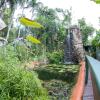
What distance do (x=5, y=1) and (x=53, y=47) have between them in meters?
6.10

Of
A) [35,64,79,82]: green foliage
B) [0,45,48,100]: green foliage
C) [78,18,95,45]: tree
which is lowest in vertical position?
[35,64,79,82]: green foliage

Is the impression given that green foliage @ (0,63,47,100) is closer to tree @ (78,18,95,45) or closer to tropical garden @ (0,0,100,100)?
tropical garden @ (0,0,100,100)

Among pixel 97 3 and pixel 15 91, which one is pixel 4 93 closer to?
pixel 15 91

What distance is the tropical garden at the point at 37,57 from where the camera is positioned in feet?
11.9

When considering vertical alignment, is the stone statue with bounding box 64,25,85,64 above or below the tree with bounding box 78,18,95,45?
below

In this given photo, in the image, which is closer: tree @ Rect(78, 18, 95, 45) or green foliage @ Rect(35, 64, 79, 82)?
green foliage @ Rect(35, 64, 79, 82)

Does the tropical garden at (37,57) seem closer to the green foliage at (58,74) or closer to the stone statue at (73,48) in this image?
the green foliage at (58,74)

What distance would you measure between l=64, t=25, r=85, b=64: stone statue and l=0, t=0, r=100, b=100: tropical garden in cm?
63

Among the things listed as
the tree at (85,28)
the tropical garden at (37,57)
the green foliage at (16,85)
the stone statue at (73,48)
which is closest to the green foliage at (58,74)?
the tropical garden at (37,57)

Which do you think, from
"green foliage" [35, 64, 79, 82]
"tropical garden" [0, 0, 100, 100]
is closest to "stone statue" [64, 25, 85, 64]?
"tropical garden" [0, 0, 100, 100]

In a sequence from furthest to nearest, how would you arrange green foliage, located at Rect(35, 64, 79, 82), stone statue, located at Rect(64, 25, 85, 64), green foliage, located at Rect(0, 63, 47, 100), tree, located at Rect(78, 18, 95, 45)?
1. tree, located at Rect(78, 18, 95, 45)
2. stone statue, located at Rect(64, 25, 85, 64)
3. green foliage, located at Rect(35, 64, 79, 82)
4. green foliage, located at Rect(0, 63, 47, 100)

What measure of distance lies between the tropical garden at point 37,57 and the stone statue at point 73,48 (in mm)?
629

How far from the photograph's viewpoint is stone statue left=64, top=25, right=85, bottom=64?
49.6ft

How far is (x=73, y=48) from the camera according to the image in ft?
50.7
